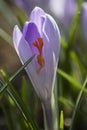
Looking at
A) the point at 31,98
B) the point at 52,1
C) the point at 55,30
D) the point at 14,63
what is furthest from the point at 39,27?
the point at 14,63

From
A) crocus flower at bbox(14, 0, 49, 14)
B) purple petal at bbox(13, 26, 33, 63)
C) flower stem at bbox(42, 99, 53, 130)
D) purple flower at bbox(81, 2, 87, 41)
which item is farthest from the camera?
crocus flower at bbox(14, 0, 49, 14)

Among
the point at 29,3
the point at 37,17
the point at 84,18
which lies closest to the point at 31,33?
the point at 37,17

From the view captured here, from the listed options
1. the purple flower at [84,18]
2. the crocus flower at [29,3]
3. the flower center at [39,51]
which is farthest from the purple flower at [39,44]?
the crocus flower at [29,3]

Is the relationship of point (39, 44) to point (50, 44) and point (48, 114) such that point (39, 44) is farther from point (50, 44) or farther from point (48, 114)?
point (48, 114)

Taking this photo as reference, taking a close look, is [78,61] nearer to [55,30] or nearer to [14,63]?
[55,30]

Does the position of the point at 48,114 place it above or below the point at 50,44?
below

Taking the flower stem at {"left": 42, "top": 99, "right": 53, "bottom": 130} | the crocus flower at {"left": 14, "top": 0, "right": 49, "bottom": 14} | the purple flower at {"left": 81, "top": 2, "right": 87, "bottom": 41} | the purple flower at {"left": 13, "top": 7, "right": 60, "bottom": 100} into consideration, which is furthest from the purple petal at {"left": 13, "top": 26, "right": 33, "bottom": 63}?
the crocus flower at {"left": 14, "top": 0, "right": 49, "bottom": 14}

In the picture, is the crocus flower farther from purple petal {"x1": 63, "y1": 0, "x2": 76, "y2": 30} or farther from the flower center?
the flower center

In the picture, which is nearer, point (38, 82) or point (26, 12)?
point (38, 82)
